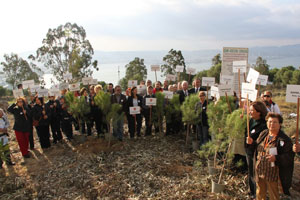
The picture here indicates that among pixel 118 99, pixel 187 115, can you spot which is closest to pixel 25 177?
pixel 118 99

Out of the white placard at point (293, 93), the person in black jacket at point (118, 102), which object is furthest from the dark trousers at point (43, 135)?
the white placard at point (293, 93)

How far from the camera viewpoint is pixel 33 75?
27.0 m

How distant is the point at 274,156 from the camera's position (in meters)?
3.23

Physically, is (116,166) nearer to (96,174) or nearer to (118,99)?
(96,174)

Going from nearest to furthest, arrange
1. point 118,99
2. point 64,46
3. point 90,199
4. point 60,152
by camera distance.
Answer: point 90,199 → point 60,152 → point 118,99 → point 64,46

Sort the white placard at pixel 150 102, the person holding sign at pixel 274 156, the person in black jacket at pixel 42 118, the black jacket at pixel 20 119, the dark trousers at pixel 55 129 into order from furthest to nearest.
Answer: the dark trousers at pixel 55 129, the white placard at pixel 150 102, the person in black jacket at pixel 42 118, the black jacket at pixel 20 119, the person holding sign at pixel 274 156

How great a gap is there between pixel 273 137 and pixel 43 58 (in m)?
26.3

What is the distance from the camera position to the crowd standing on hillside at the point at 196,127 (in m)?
3.27

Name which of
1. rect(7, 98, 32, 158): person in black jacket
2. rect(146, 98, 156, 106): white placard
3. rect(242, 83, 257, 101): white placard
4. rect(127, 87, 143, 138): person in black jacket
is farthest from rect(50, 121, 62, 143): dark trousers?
rect(242, 83, 257, 101): white placard

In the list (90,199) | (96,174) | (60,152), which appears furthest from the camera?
(60,152)

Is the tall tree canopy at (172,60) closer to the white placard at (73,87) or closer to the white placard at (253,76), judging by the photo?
the white placard at (73,87)

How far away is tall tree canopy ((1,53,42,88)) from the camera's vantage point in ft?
86.8

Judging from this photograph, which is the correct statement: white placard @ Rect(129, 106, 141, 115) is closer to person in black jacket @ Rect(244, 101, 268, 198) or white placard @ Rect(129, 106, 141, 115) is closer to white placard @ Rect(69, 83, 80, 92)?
white placard @ Rect(69, 83, 80, 92)

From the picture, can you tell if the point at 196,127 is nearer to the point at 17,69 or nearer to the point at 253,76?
the point at 253,76
